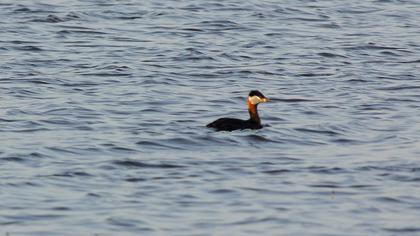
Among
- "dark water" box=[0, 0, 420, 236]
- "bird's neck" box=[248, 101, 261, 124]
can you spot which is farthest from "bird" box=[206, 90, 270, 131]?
"dark water" box=[0, 0, 420, 236]

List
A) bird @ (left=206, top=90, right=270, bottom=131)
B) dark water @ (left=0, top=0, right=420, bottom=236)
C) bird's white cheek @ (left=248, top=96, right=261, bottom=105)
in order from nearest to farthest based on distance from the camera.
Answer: dark water @ (left=0, top=0, right=420, bottom=236) → bird @ (left=206, top=90, right=270, bottom=131) → bird's white cheek @ (left=248, top=96, right=261, bottom=105)

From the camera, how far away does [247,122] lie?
18234mm

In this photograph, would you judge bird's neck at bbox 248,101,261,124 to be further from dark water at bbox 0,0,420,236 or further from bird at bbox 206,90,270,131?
dark water at bbox 0,0,420,236

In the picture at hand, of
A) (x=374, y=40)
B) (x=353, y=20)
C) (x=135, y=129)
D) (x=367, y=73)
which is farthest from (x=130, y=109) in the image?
(x=353, y=20)

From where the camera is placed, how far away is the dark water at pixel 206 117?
12.9 meters

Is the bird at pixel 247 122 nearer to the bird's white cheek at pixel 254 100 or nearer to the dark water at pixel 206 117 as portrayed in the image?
the bird's white cheek at pixel 254 100

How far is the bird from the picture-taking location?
58.0 ft

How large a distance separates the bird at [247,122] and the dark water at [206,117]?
0.64 feet

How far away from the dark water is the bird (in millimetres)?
194

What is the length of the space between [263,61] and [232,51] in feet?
4.01

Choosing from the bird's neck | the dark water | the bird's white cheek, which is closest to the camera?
the dark water

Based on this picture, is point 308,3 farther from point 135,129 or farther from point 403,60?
point 135,129

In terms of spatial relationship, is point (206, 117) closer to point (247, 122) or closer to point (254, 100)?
point (254, 100)

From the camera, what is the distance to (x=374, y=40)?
89.4 ft
